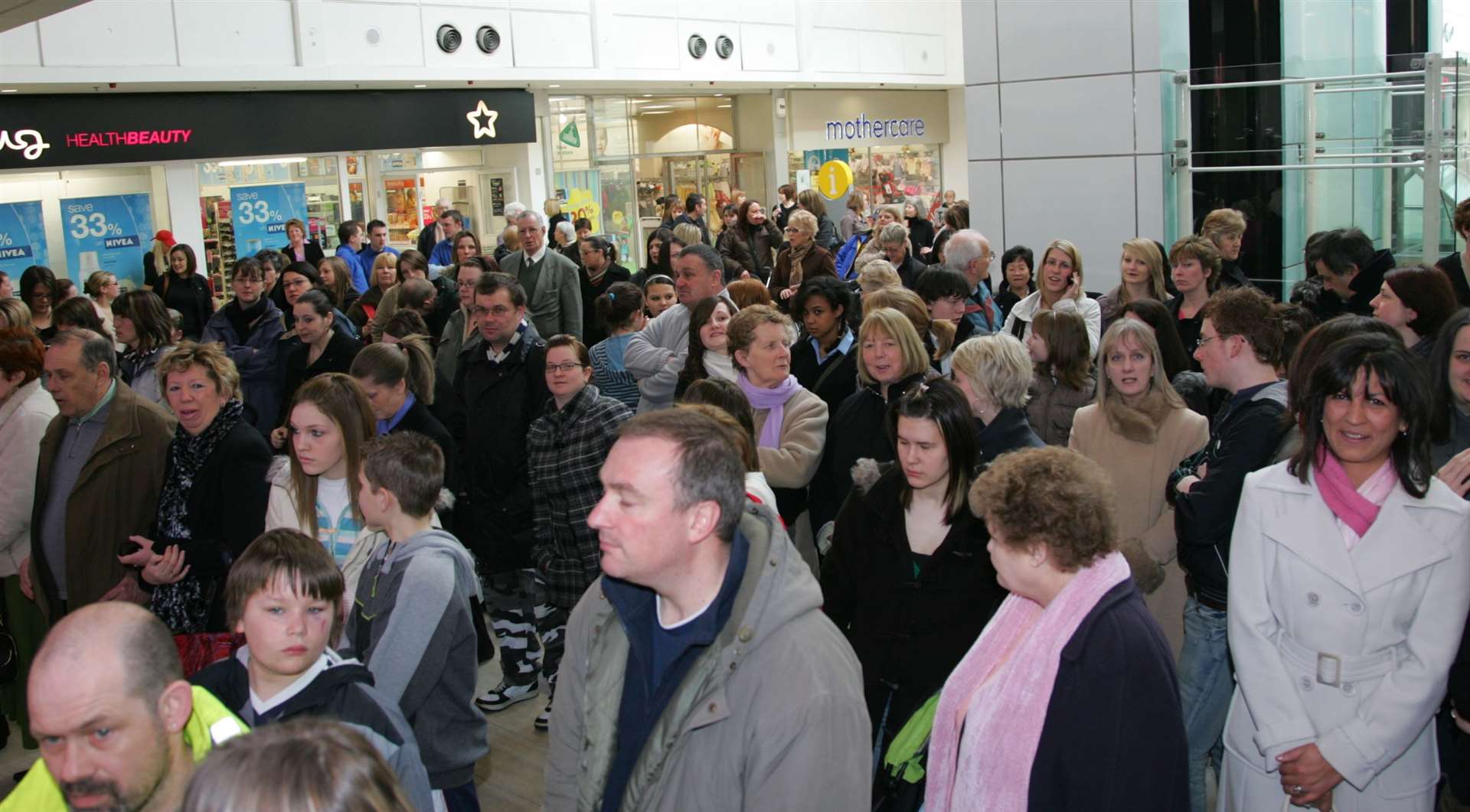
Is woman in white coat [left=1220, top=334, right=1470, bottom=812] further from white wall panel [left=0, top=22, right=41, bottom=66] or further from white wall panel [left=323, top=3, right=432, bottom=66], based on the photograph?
white wall panel [left=323, top=3, right=432, bottom=66]

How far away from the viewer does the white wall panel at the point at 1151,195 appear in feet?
28.6

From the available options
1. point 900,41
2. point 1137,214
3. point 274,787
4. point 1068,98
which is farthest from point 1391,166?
point 900,41

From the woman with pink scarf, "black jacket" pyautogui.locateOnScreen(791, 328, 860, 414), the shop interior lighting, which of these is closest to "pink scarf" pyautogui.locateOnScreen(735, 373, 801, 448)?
"black jacket" pyautogui.locateOnScreen(791, 328, 860, 414)

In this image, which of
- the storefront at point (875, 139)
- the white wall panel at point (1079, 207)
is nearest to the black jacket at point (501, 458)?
the white wall panel at point (1079, 207)

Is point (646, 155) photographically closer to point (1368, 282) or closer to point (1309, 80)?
point (1309, 80)

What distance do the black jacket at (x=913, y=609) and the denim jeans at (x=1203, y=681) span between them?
0.76 m

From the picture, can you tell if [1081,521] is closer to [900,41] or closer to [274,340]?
[274,340]

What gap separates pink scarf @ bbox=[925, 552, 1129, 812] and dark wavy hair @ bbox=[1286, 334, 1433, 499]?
826 mm

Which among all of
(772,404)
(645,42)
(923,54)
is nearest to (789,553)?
(772,404)

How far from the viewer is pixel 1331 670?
10.3 ft

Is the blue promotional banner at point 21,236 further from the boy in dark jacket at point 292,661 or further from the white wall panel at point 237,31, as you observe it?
the boy in dark jacket at point 292,661

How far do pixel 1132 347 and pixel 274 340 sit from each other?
17.2 feet

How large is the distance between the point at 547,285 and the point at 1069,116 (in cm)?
422

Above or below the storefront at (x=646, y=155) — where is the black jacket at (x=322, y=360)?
below
